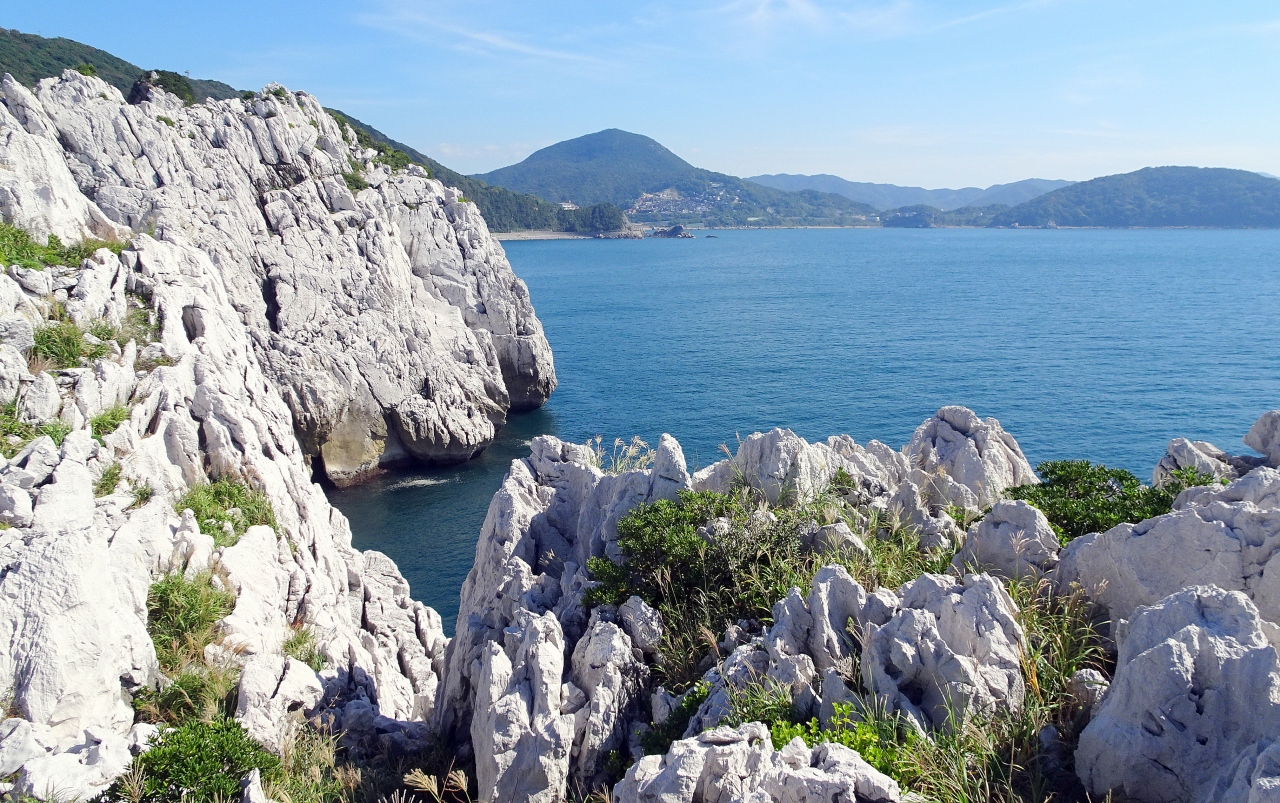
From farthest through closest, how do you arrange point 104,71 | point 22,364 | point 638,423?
point 104,71
point 638,423
point 22,364

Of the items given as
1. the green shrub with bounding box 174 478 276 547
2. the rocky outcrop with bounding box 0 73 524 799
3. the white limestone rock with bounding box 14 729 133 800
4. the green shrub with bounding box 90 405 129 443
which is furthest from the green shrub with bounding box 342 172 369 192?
the white limestone rock with bounding box 14 729 133 800

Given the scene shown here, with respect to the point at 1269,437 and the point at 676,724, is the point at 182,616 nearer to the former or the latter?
the point at 676,724

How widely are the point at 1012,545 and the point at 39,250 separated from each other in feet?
91.2

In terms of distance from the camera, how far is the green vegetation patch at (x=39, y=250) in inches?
865

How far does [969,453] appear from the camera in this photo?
67.8 feet

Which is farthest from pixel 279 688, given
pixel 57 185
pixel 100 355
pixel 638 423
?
pixel 638 423

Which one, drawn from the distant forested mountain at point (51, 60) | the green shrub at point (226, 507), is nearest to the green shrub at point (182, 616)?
the green shrub at point (226, 507)

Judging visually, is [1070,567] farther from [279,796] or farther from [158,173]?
[158,173]

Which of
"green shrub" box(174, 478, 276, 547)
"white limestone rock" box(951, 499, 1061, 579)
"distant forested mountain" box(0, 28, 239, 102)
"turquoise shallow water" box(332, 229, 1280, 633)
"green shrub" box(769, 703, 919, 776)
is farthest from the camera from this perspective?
"distant forested mountain" box(0, 28, 239, 102)

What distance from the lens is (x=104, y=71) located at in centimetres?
12106

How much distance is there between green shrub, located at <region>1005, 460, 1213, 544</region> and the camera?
13.7 metres

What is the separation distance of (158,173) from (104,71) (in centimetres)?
9885

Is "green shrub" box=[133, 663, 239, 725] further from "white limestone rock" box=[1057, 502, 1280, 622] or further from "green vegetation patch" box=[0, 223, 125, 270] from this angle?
"green vegetation patch" box=[0, 223, 125, 270]

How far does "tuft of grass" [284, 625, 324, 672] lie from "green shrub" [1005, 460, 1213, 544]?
15.3 m
